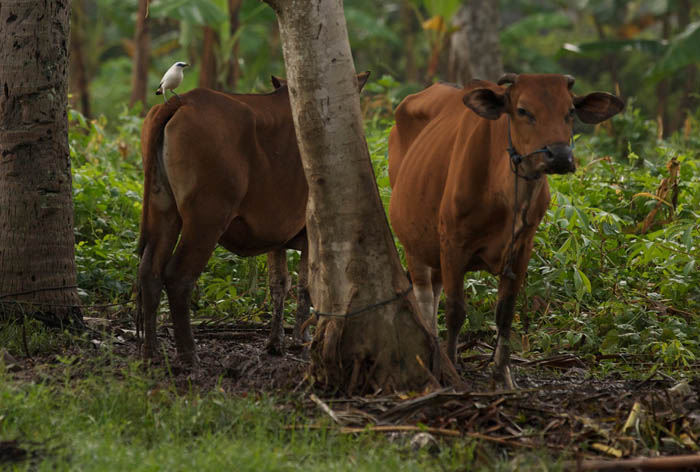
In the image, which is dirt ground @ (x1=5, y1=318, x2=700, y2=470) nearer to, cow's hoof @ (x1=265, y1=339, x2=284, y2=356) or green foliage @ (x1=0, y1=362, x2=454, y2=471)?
green foliage @ (x1=0, y1=362, x2=454, y2=471)

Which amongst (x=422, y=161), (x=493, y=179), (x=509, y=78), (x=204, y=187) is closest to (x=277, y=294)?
(x=204, y=187)

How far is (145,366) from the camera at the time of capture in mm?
5832

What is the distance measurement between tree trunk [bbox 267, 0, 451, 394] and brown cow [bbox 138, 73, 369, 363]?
0.77 meters

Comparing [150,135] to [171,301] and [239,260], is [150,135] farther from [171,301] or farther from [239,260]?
[239,260]

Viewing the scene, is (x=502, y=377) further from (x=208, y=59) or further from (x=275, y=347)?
(x=208, y=59)

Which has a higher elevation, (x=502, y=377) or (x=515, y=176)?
(x=515, y=176)

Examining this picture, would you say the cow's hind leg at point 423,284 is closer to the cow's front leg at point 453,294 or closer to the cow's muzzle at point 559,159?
the cow's front leg at point 453,294

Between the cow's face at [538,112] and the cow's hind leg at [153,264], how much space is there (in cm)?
211

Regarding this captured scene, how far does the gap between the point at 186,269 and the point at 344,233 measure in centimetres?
114

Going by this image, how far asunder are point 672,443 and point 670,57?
1898cm

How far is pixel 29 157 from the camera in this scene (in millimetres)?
6262

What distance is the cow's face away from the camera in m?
4.82

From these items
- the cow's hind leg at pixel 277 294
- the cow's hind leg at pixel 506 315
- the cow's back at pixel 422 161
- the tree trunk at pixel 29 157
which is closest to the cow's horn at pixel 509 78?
the cow's back at pixel 422 161

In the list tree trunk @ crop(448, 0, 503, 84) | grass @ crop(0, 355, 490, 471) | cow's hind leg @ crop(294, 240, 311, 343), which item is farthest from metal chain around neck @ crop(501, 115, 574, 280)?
tree trunk @ crop(448, 0, 503, 84)
